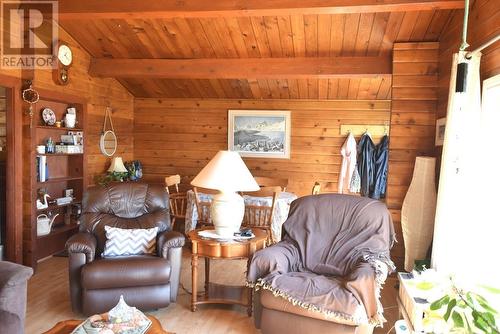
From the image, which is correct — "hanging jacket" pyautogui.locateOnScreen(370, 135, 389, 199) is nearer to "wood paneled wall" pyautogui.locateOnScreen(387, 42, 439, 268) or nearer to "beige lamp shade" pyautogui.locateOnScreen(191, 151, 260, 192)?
"wood paneled wall" pyautogui.locateOnScreen(387, 42, 439, 268)

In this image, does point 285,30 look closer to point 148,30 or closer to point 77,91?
point 148,30

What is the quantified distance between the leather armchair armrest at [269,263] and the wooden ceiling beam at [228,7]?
203cm

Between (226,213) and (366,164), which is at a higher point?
(366,164)

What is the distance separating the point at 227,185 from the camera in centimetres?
305

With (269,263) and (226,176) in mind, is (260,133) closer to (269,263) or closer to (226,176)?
(226,176)

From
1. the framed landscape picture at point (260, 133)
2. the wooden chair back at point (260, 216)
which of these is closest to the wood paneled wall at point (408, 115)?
the wooden chair back at point (260, 216)

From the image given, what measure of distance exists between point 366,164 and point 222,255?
335cm

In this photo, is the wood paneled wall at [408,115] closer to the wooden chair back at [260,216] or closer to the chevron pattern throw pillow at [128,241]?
the wooden chair back at [260,216]

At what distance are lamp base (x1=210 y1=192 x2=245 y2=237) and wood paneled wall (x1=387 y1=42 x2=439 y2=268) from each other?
5.77 ft

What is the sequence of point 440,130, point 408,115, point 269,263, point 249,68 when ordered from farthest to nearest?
point 249,68 < point 408,115 < point 440,130 < point 269,263

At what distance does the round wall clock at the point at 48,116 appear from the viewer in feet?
14.6

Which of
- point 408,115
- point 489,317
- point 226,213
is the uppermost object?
point 408,115

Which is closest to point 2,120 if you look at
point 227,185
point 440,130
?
point 227,185

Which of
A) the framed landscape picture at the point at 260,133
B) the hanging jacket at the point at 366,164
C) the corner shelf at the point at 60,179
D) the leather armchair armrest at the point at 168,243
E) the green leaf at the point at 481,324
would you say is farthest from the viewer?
the framed landscape picture at the point at 260,133
